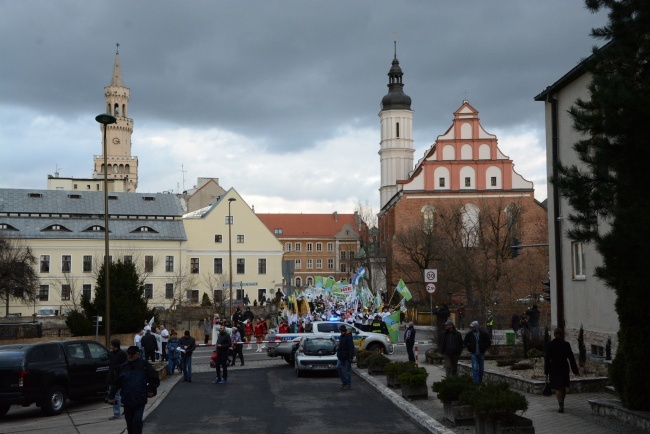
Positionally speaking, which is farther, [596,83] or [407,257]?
[407,257]

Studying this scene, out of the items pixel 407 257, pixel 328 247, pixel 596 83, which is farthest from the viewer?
pixel 328 247

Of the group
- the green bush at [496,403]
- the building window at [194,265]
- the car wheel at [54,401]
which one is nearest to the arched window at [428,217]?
the building window at [194,265]

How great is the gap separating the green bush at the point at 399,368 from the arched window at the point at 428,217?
152 ft

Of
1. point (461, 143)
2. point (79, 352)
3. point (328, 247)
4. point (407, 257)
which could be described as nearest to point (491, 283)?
point (407, 257)

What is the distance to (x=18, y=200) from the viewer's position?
74.9 m

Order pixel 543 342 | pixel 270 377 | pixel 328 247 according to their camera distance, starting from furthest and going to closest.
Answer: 1. pixel 328 247
2. pixel 270 377
3. pixel 543 342

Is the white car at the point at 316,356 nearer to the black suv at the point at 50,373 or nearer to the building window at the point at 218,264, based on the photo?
the black suv at the point at 50,373

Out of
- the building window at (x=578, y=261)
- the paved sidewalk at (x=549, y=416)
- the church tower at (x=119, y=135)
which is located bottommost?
the paved sidewalk at (x=549, y=416)

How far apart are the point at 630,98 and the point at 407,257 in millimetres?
63842

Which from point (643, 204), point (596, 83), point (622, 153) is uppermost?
point (596, 83)

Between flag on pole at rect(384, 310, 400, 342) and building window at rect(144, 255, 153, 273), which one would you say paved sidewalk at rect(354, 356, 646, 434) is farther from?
building window at rect(144, 255, 153, 273)

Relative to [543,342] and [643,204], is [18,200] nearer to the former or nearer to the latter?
[543,342]

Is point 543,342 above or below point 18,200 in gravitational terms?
below

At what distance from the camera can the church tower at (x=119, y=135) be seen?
14600 cm
